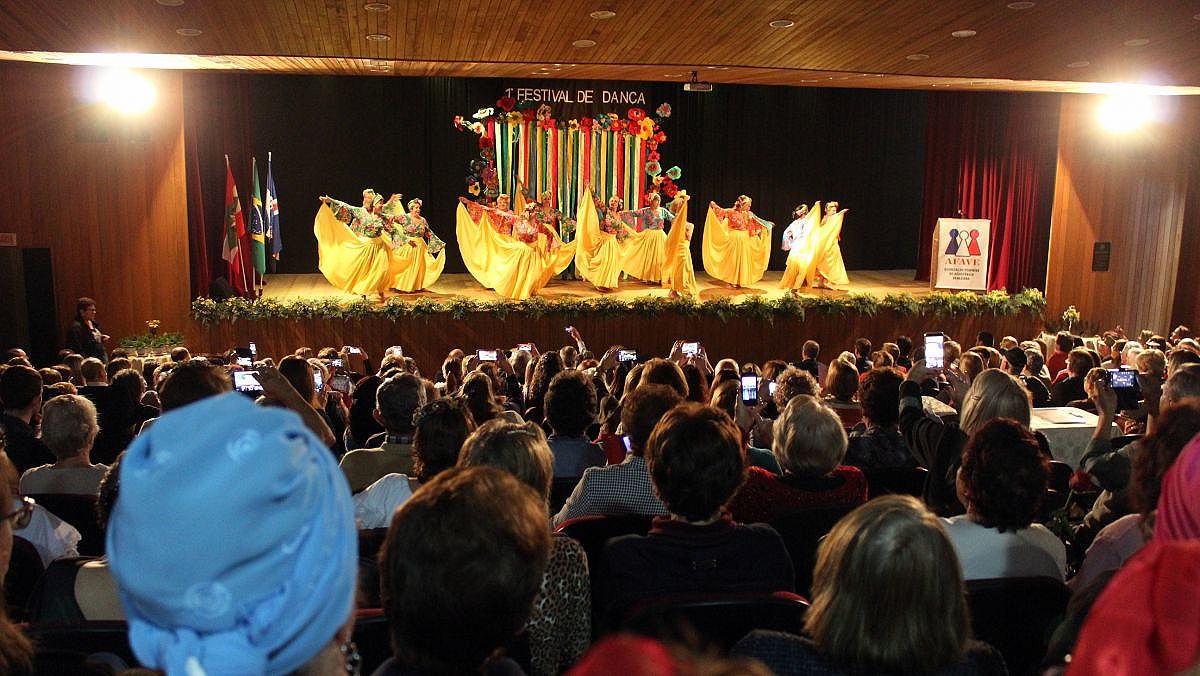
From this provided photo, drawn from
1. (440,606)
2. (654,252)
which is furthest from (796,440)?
(654,252)

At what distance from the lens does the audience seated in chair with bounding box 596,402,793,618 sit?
212 centimetres

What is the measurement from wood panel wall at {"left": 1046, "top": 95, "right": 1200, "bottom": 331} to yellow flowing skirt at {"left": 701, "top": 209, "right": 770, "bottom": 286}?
11.9ft

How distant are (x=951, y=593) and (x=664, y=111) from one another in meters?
12.7

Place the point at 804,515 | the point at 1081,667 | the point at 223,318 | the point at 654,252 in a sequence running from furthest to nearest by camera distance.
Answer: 1. the point at 654,252
2. the point at 223,318
3. the point at 804,515
4. the point at 1081,667

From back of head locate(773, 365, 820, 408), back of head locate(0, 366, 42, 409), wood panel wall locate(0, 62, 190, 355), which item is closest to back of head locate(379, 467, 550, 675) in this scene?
back of head locate(773, 365, 820, 408)

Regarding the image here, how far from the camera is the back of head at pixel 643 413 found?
306cm

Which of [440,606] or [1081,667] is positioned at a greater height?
[1081,667]

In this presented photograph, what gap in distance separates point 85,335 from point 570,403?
24.0 feet

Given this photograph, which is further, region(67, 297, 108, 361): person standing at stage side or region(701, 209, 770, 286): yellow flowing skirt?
region(701, 209, 770, 286): yellow flowing skirt

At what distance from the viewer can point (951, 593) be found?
57.8 inches

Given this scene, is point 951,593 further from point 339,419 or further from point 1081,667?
point 339,419

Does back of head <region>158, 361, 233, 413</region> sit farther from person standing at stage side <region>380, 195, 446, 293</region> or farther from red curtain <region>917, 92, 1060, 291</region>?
red curtain <region>917, 92, 1060, 291</region>

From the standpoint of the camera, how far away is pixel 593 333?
10.6m

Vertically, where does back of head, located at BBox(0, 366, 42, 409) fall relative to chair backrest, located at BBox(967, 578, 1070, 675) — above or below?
above
